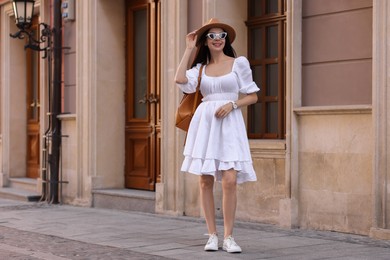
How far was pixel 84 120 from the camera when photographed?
12.9 m

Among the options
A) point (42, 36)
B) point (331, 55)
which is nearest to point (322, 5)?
point (331, 55)

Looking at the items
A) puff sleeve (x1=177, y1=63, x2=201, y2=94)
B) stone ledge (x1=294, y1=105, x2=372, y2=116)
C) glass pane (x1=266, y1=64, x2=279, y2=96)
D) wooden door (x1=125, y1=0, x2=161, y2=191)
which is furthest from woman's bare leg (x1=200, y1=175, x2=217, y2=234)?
wooden door (x1=125, y1=0, x2=161, y2=191)

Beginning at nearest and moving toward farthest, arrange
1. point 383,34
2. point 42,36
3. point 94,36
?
point 383,34, point 94,36, point 42,36

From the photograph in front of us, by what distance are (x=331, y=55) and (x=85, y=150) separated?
5.16m

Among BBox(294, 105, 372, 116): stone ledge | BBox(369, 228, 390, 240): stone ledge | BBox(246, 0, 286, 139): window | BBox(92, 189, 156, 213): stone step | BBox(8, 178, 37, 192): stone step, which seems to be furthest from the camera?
BBox(8, 178, 37, 192): stone step

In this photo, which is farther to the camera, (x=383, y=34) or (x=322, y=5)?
(x=322, y=5)

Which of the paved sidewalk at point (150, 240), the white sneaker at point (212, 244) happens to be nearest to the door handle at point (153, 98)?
the paved sidewalk at point (150, 240)

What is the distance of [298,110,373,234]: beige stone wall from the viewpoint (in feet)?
27.5

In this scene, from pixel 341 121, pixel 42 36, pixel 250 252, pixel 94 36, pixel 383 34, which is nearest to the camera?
pixel 250 252

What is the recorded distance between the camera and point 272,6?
10.3 meters

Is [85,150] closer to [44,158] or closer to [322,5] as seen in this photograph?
[44,158]

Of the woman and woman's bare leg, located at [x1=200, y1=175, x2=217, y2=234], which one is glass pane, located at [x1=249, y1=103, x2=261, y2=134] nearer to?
the woman

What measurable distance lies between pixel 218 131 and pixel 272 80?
10.4ft

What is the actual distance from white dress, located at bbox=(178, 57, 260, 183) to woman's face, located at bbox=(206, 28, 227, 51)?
0.20m
